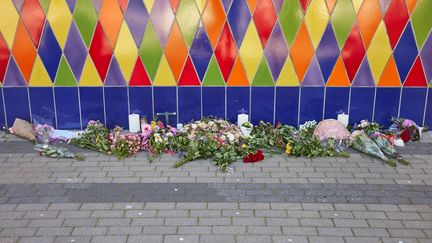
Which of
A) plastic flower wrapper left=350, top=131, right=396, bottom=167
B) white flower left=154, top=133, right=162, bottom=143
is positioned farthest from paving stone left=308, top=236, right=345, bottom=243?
white flower left=154, top=133, right=162, bottom=143

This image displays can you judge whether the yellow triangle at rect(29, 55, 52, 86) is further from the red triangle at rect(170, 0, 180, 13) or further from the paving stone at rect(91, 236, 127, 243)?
the paving stone at rect(91, 236, 127, 243)

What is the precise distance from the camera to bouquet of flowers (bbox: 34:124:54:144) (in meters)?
6.76

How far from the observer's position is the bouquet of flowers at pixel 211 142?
19.9 feet

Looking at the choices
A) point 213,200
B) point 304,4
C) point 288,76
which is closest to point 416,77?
point 288,76

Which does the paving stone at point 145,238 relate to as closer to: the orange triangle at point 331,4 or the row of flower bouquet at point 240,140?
the row of flower bouquet at point 240,140

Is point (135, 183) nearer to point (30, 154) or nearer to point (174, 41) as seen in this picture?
point (30, 154)

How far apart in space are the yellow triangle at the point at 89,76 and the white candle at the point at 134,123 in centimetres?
69

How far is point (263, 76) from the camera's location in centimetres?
697

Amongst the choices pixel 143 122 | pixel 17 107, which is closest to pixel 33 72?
pixel 17 107

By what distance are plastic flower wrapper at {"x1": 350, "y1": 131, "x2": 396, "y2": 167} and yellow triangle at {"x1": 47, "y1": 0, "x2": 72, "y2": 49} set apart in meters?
4.37

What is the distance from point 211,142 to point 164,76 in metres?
1.37

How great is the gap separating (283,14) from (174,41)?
63.7 inches

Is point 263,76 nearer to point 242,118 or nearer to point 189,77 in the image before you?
point 242,118

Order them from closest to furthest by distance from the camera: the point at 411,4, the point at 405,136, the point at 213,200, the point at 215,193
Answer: the point at 213,200 < the point at 215,193 < the point at 411,4 < the point at 405,136
